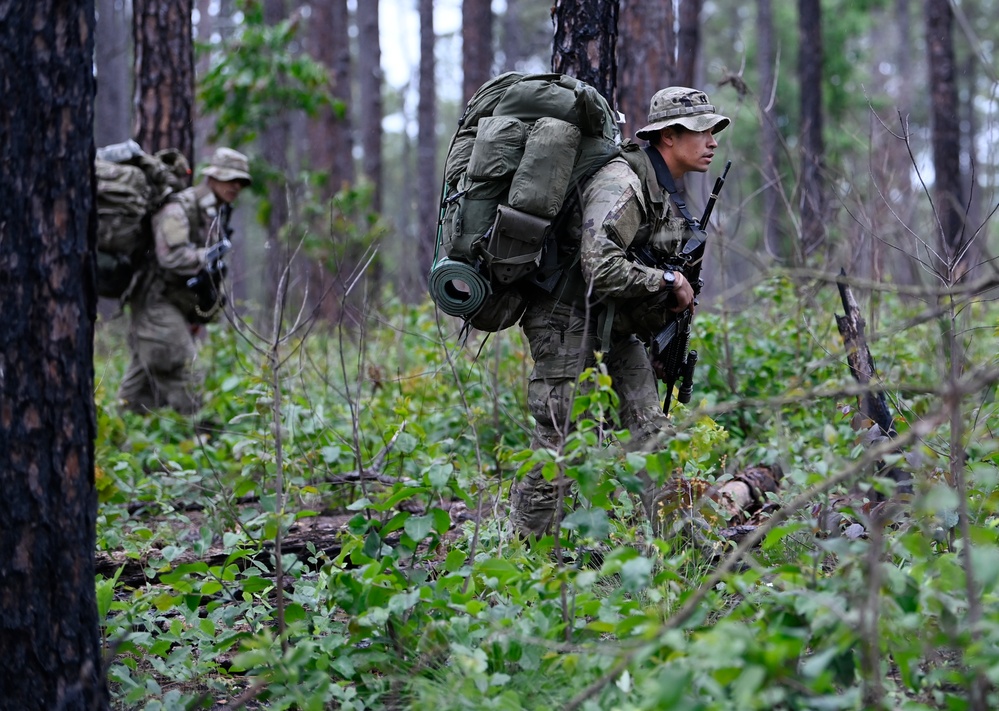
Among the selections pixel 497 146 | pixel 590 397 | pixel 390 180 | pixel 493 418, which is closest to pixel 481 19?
pixel 493 418

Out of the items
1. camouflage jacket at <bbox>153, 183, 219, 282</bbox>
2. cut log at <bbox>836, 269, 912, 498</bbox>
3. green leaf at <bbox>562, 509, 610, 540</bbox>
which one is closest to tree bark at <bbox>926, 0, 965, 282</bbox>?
cut log at <bbox>836, 269, 912, 498</bbox>

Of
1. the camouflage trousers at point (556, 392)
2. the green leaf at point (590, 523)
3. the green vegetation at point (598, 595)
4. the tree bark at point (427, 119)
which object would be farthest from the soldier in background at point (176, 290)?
the tree bark at point (427, 119)

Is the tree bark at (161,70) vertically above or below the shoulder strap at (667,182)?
above

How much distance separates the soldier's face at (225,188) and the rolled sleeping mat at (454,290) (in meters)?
3.65

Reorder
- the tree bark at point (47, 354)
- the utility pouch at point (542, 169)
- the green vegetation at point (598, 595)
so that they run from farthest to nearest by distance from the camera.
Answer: the utility pouch at point (542, 169) → the tree bark at point (47, 354) → the green vegetation at point (598, 595)

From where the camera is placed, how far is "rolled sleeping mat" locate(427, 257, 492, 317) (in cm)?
378

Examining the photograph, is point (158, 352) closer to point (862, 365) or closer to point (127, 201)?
point (127, 201)

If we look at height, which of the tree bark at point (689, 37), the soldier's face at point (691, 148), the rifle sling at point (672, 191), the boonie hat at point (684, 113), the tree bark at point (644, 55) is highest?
the tree bark at point (689, 37)

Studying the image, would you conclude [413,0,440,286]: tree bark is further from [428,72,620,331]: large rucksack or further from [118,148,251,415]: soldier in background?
[428,72,620,331]: large rucksack

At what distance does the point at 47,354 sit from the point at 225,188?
473 cm

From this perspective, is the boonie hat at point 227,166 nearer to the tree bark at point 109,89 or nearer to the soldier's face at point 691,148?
the soldier's face at point 691,148

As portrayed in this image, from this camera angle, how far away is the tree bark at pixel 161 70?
306 inches

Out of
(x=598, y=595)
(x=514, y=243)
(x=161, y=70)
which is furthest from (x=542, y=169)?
(x=161, y=70)

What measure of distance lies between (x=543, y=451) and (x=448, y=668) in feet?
2.50
